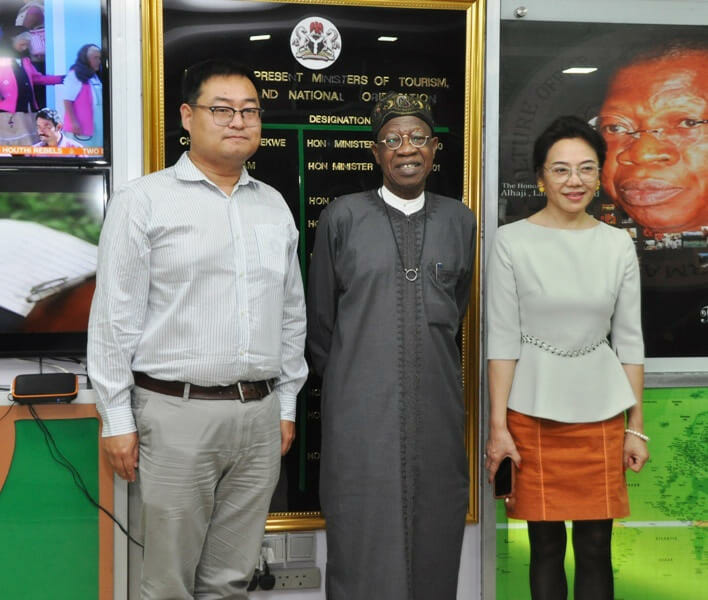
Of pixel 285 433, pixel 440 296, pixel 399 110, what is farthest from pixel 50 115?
pixel 440 296

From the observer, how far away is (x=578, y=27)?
2.60 metres

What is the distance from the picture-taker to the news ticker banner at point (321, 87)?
8.04ft

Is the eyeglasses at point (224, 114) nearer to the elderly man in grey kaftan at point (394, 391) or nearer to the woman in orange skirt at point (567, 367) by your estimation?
the elderly man in grey kaftan at point (394, 391)

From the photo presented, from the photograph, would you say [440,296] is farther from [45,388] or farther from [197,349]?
[45,388]

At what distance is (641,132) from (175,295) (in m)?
1.73

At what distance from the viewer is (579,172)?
2164 millimetres

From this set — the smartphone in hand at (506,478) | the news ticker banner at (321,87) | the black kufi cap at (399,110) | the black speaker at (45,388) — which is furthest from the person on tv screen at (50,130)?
the smartphone in hand at (506,478)

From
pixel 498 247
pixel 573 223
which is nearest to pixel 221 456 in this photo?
pixel 498 247

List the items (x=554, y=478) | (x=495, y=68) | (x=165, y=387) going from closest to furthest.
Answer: (x=165, y=387) < (x=554, y=478) < (x=495, y=68)

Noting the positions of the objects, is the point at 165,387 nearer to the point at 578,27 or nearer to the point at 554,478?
the point at 554,478

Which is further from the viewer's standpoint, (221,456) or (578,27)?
(578,27)

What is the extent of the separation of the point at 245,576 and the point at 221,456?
14.6 inches

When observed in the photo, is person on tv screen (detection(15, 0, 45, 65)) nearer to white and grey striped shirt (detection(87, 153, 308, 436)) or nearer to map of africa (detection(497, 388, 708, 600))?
white and grey striped shirt (detection(87, 153, 308, 436))

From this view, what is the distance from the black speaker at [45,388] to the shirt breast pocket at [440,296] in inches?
43.2
